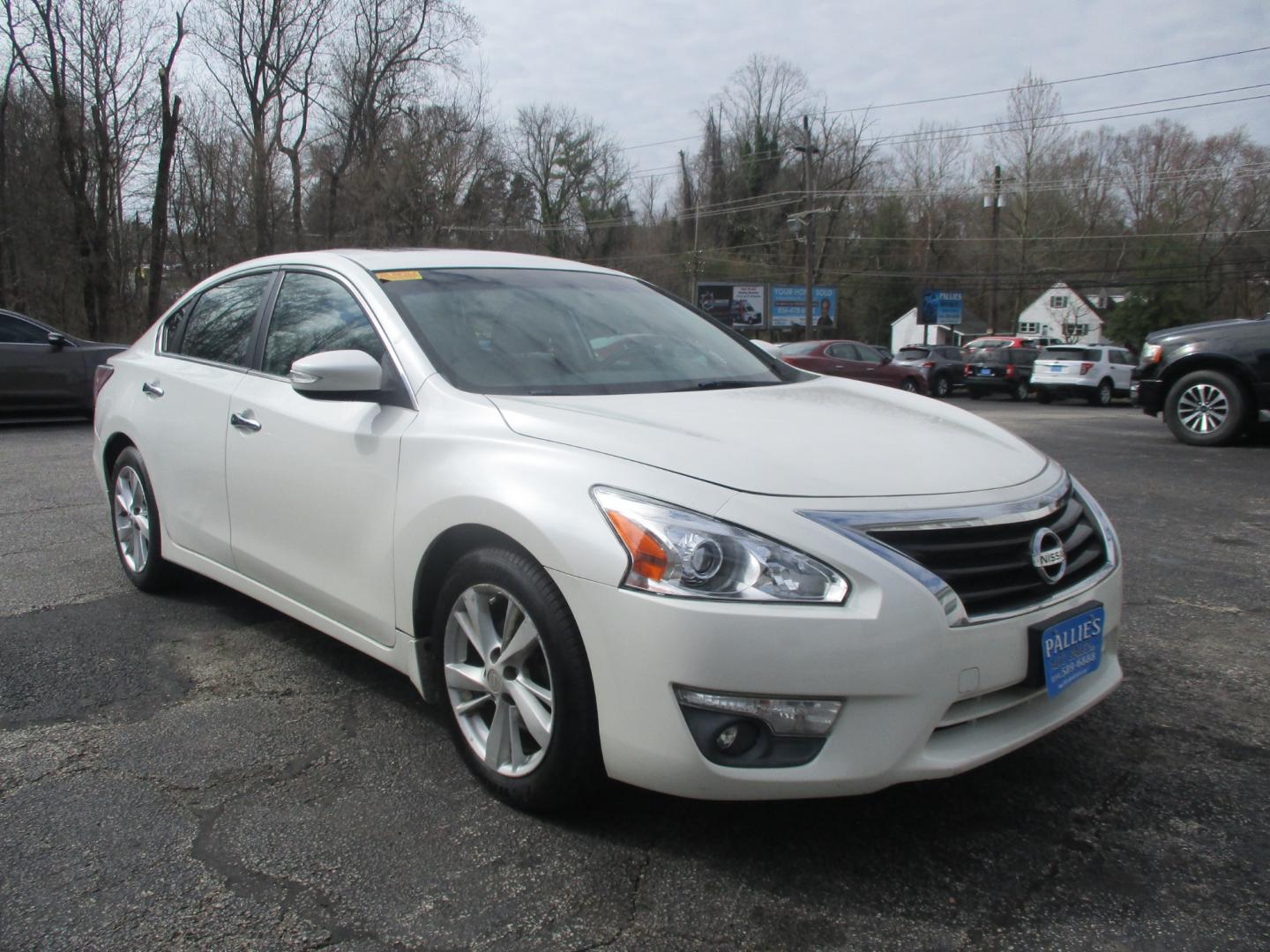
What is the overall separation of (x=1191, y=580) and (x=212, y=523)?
14.5 ft

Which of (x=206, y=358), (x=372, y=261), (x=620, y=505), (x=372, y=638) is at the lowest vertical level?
(x=372, y=638)

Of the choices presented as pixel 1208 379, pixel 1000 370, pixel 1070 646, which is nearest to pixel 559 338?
pixel 1070 646

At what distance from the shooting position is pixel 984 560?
231cm

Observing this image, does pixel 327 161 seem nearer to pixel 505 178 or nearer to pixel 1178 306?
pixel 505 178

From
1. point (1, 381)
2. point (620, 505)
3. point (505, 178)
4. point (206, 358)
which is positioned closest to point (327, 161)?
point (505, 178)

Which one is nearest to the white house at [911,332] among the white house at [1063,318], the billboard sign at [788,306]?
the white house at [1063,318]

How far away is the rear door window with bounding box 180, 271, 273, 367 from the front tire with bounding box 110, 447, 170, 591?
0.60 meters

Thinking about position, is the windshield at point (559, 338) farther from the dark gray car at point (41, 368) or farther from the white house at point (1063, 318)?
the white house at point (1063, 318)

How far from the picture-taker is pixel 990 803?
2645mm

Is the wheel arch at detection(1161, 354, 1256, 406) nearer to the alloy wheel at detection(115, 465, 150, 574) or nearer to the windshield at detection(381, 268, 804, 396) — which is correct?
the windshield at detection(381, 268, 804, 396)

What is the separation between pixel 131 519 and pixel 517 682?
2.84 metres

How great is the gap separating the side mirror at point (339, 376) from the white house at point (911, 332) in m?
63.5

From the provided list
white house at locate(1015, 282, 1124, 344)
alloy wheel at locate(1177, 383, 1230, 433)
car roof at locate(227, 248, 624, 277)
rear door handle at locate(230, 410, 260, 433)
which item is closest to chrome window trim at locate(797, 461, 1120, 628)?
car roof at locate(227, 248, 624, 277)

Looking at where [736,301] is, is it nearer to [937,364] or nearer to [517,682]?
[937,364]
